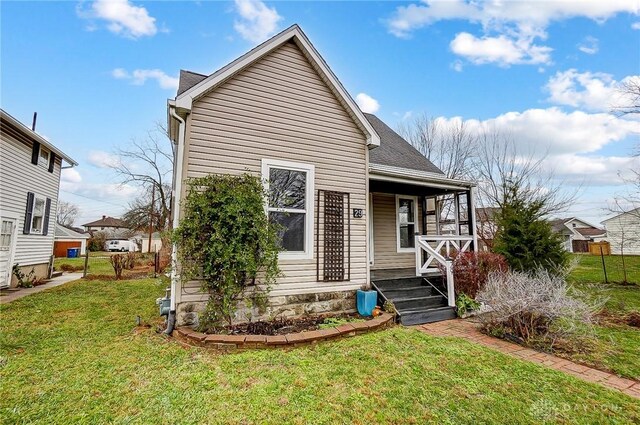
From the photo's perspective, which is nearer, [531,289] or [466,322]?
[531,289]

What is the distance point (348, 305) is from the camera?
6.11m

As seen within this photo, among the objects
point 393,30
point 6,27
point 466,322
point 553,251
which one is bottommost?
point 466,322

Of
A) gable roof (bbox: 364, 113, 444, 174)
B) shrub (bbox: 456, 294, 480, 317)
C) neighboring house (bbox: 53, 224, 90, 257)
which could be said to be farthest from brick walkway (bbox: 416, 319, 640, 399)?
neighboring house (bbox: 53, 224, 90, 257)

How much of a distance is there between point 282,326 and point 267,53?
5324mm

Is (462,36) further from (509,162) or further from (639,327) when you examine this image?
(639,327)

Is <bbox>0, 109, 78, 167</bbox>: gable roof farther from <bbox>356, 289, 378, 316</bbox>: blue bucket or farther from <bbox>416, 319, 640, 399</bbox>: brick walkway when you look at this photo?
<bbox>416, 319, 640, 399</bbox>: brick walkway

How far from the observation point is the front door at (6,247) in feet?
33.6

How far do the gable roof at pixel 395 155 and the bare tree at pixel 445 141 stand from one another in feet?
26.4

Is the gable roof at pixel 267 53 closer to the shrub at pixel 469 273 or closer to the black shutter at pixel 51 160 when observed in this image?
the shrub at pixel 469 273

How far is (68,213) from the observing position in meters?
50.7

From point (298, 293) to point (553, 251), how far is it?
7403 millimetres

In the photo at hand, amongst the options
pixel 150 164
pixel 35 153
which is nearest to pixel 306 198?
pixel 35 153

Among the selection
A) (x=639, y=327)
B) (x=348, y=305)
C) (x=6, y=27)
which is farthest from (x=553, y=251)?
(x=6, y=27)

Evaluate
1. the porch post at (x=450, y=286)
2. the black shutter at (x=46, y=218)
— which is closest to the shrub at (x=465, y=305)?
the porch post at (x=450, y=286)
